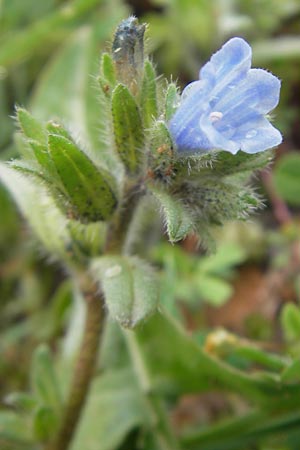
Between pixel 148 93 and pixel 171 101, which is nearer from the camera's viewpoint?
pixel 171 101

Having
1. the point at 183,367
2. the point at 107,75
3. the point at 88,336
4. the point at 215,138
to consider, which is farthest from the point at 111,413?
the point at 215,138

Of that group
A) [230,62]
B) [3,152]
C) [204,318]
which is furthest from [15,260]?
[230,62]

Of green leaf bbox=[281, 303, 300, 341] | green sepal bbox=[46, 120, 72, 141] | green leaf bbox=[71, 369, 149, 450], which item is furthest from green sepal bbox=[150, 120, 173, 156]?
green leaf bbox=[71, 369, 149, 450]

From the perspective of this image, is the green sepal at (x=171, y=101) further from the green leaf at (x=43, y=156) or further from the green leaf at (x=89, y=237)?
the green leaf at (x=89, y=237)

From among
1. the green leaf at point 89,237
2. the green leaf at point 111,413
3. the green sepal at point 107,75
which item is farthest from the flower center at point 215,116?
the green leaf at point 111,413

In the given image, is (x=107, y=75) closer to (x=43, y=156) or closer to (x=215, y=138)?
(x=43, y=156)
